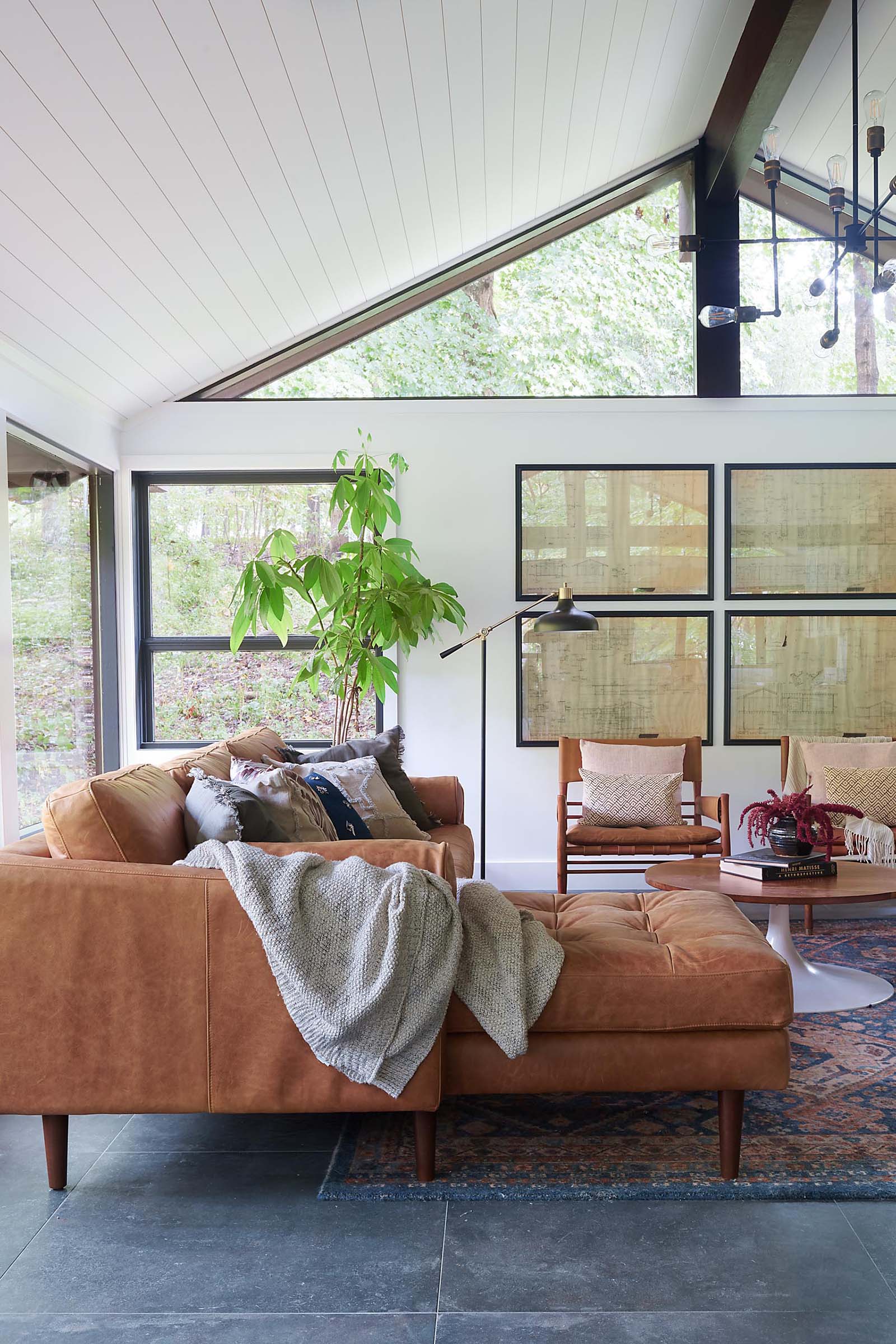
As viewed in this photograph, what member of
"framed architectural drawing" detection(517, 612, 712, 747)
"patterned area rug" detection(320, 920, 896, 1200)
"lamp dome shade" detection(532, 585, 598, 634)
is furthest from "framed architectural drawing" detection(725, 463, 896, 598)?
"patterned area rug" detection(320, 920, 896, 1200)

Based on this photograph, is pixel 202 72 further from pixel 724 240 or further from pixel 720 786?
pixel 720 786

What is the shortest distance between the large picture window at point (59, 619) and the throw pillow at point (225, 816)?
1.42m

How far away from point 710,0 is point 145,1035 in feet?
12.7

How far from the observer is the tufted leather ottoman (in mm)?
2260

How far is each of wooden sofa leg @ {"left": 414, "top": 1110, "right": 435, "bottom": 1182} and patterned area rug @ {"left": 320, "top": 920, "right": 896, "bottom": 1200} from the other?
28 millimetres

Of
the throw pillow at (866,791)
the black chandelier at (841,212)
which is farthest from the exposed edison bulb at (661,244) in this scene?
the throw pillow at (866,791)

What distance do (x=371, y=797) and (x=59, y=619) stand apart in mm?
1720

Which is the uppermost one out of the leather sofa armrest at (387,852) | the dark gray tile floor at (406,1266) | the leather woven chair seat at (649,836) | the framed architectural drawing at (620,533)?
the framed architectural drawing at (620,533)

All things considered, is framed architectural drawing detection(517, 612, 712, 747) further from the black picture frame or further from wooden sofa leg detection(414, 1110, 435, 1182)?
wooden sofa leg detection(414, 1110, 435, 1182)

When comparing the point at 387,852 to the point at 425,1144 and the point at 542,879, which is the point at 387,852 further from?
the point at 542,879

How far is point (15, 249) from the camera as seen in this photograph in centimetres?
326

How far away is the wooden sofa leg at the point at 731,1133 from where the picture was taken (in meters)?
2.28

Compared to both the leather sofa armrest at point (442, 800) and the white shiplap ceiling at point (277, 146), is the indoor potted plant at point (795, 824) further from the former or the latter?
the white shiplap ceiling at point (277, 146)

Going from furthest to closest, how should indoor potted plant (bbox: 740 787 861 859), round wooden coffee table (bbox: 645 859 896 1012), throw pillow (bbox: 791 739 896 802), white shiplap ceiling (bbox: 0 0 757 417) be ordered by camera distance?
throw pillow (bbox: 791 739 896 802) → indoor potted plant (bbox: 740 787 861 859) → round wooden coffee table (bbox: 645 859 896 1012) → white shiplap ceiling (bbox: 0 0 757 417)
